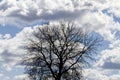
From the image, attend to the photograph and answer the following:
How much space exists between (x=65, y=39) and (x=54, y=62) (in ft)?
14.2

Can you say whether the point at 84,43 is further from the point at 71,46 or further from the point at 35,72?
the point at 35,72

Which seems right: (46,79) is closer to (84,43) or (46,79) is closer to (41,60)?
(41,60)

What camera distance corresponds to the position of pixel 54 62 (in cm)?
8300

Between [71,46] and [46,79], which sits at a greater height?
[71,46]

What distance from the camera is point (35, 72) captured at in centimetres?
7981

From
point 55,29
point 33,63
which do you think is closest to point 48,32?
point 55,29

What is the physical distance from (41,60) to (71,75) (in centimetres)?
530

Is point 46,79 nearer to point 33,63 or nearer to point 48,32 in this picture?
point 33,63

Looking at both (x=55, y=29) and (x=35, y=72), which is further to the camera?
(x=55, y=29)

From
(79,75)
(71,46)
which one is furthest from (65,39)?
(79,75)

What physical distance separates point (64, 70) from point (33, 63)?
5.36m

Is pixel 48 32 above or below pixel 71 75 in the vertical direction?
above

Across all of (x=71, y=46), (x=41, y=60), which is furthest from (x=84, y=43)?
(x=41, y=60)

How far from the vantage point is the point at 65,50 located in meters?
83.8
